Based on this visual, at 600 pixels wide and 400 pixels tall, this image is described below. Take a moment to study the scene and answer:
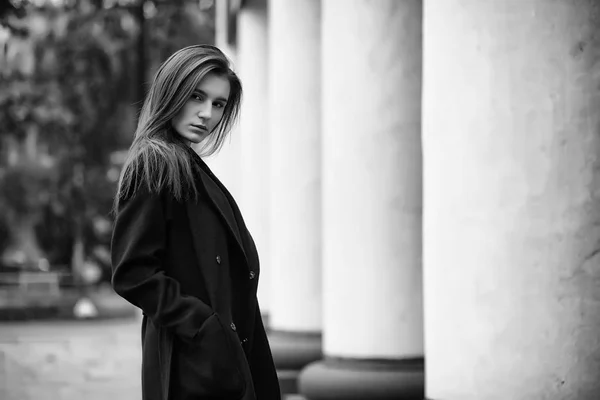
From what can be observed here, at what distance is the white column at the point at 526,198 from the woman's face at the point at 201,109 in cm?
135

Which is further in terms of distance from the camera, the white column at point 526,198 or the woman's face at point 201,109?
the white column at point 526,198

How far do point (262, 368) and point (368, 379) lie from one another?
358cm

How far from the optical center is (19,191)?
33875 mm

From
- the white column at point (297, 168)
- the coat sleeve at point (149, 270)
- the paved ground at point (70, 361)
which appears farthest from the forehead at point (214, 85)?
the paved ground at point (70, 361)

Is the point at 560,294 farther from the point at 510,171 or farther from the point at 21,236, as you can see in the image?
the point at 21,236

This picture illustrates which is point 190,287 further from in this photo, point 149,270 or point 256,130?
point 256,130

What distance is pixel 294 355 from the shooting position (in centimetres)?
954

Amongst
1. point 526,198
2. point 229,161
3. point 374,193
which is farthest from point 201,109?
point 229,161

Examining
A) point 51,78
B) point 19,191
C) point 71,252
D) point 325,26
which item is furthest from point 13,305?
point 325,26

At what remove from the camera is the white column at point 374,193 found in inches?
268

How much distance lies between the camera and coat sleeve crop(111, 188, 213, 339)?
289 cm

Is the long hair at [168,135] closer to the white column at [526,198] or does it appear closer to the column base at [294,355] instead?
the white column at [526,198]

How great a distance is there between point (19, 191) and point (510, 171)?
31106 millimetres

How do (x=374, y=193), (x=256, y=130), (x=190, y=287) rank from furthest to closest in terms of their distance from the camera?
(x=256, y=130), (x=374, y=193), (x=190, y=287)
